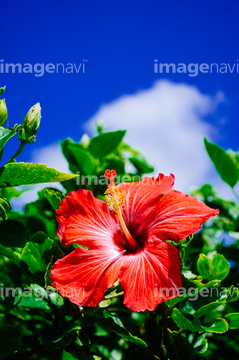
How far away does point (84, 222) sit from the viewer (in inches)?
54.2

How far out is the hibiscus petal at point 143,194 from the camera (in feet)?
4.67

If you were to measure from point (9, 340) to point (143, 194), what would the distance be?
2.44ft

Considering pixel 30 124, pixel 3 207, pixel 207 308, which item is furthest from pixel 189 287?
pixel 30 124

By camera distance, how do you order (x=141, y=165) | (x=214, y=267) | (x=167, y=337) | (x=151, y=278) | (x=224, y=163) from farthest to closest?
(x=141, y=165)
(x=224, y=163)
(x=214, y=267)
(x=167, y=337)
(x=151, y=278)

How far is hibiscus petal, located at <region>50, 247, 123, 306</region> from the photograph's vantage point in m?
1.18

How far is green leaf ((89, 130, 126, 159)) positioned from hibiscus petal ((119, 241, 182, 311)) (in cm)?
124

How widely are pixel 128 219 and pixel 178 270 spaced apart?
41cm

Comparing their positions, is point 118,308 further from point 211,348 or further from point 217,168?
point 217,168

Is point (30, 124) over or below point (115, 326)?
over

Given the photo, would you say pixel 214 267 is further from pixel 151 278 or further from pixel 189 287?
pixel 151 278

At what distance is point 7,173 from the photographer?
4.31ft

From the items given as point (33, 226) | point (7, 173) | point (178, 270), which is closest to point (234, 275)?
point (178, 270)

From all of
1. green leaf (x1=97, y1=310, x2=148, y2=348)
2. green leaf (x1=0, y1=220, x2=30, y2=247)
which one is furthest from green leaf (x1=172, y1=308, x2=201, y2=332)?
green leaf (x1=0, y1=220, x2=30, y2=247)

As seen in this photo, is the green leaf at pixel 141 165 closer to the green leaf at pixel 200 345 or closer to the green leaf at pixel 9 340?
the green leaf at pixel 200 345
